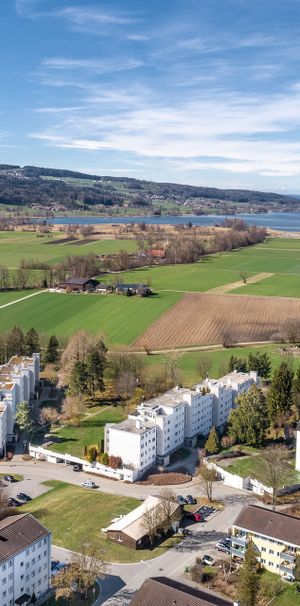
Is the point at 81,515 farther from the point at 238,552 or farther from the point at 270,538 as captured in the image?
the point at 270,538

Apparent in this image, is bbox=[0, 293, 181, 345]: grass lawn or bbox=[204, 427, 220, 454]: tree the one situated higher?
bbox=[0, 293, 181, 345]: grass lawn

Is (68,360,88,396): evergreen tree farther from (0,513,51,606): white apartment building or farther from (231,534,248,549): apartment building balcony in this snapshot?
(231,534,248,549): apartment building balcony

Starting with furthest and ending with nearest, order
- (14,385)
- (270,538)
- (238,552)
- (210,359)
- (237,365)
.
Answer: (210,359) → (237,365) → (14,385) → (238,552) → (270,538)

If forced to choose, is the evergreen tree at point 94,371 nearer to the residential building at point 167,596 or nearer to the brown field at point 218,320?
the brown field at point 218,320

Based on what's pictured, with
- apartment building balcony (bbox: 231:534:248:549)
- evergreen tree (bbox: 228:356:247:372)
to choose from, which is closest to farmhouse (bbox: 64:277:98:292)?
evergreen tree (bbox: 228:356:247:372)

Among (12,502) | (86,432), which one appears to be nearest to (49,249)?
(86,432)

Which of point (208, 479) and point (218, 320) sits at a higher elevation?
point (218, 320)

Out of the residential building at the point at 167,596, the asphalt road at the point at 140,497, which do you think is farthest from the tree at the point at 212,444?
the residential building at the point at 167,596
